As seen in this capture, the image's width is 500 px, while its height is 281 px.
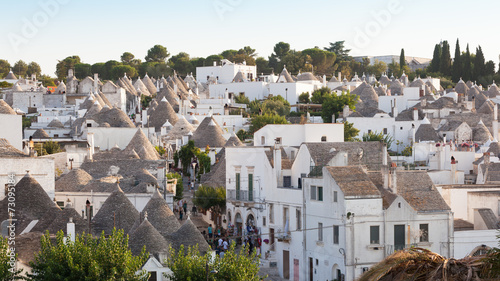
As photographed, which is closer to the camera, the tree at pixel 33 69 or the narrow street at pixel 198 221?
the narrow street at pixel 198 221

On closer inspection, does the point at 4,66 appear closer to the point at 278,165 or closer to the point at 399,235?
the point at 278,165

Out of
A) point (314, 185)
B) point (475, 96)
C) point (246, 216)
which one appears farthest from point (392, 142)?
point (314, 185)

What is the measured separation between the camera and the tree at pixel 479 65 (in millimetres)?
108312

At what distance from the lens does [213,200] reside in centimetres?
4253

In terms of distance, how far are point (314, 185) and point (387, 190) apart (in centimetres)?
254

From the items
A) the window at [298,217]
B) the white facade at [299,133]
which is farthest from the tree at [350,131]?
the window at [298,217]

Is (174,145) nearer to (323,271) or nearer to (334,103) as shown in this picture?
(334,103)

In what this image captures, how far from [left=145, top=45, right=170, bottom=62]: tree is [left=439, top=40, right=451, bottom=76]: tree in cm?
4111

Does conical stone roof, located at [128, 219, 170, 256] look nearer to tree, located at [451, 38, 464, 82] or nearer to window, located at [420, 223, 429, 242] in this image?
window, located at [420, 223, 429, 242]

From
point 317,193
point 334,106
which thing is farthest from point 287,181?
point 334,106

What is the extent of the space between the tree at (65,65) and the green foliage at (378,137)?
69923mm

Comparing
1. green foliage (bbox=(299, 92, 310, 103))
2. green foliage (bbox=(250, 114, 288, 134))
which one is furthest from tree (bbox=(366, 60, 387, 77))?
green foliage (bbox=(250, 114, 288, 134))

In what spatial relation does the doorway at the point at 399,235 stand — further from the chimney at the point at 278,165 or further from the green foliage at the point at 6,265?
the green foliage at the point at 6,265

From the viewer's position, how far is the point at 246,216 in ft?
130
